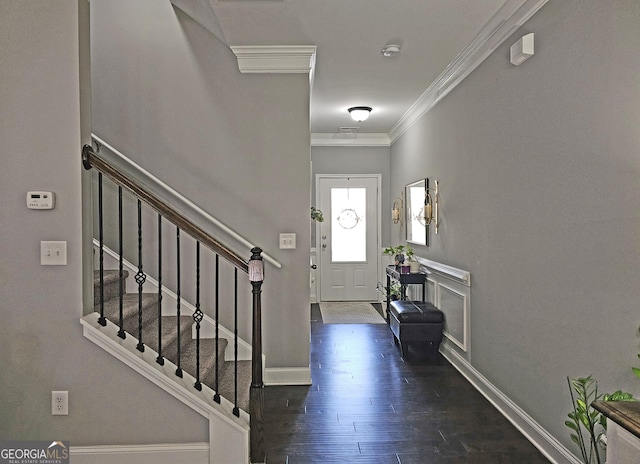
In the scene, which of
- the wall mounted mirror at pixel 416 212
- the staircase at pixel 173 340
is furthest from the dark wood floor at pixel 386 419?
the wall mounted mirror at pixel 416 212

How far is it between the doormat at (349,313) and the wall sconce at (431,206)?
1772mm

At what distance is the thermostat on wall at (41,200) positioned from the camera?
2459mm

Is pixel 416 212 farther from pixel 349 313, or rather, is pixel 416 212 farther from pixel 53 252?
pixel 53 252

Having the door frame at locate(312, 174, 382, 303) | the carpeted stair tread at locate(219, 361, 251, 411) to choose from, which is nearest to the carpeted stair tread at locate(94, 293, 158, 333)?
the carpeted stair tread at locate(219, 361, 251, 411)

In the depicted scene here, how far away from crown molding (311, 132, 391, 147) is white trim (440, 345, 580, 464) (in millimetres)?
4321

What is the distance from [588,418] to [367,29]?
2715 millimetres

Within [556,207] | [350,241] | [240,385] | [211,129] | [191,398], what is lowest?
[240,385]

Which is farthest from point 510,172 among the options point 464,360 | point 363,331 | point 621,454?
point 363,331

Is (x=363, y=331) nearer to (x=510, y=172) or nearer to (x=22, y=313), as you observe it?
(x=510, y=172)

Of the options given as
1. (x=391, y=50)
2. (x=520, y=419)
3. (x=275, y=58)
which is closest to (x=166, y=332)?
(x=275, y=58)

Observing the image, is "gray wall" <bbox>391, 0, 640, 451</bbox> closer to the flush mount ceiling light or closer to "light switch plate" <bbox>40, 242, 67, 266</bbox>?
the flush mount ceiling light

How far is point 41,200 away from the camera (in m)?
2.46

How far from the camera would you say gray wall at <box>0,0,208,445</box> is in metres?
2.46

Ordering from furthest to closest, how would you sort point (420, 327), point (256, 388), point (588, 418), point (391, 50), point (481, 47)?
1. point (420, 327)
2. point (391, 50)
3. point (481, 47)
4. point (256, 388)
5. point (588, 418)
